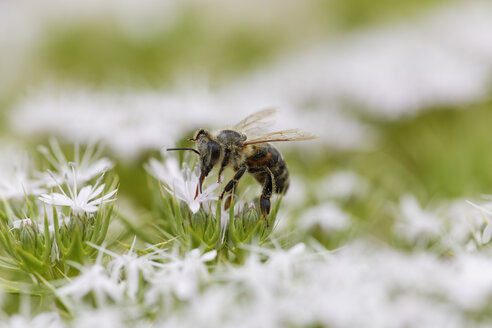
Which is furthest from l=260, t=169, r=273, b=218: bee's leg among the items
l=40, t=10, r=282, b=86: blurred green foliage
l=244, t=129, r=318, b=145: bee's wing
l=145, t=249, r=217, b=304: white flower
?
l=40, t=10, r=282, b=86: blurred green foliage

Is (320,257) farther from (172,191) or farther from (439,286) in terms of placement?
(172,191)

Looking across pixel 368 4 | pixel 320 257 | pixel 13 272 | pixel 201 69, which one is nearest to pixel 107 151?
pixel 13 272

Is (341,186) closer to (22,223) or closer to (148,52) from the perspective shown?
(22,223)

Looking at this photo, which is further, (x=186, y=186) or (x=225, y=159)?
(x=225, y=159)

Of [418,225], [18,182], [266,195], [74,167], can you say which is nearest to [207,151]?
[266,195]

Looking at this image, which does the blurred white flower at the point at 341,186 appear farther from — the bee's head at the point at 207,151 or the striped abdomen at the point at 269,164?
the bee's head at the point at 207,151

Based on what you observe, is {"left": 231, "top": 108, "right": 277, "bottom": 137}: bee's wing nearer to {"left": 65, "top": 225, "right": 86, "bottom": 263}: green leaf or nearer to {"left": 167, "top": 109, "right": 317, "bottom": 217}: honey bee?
{"left": 167, "top": 109, "right": 317, "bottom": 217}: honey bee

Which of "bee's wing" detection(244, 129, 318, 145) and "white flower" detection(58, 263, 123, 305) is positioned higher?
"bee's wing" detection(244, 129, 318, 145)
